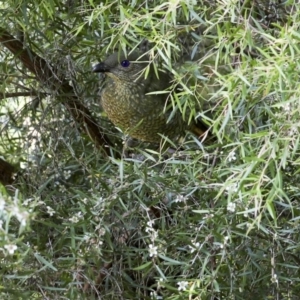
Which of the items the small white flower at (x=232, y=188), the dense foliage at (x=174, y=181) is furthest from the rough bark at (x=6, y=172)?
the small white flower at (x=232, y=188)

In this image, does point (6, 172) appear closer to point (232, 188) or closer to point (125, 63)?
point (125, 63)

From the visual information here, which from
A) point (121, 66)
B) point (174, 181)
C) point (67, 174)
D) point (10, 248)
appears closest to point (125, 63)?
point (121, 66)

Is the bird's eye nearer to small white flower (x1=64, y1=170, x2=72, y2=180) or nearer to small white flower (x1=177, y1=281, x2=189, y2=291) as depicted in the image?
small white flower (x1=64, y1=170, x2=72, y2=180)

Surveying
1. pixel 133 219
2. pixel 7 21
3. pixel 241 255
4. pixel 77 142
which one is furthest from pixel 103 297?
pixel 7 21

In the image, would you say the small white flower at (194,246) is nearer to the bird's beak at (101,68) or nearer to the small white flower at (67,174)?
the small white flower at (67,174)

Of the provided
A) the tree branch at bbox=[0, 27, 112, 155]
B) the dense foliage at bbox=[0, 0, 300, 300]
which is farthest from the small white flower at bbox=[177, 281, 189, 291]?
the tree branch at bbox=[0, 27, 112, 155]

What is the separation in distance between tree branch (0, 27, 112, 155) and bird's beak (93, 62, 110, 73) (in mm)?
104

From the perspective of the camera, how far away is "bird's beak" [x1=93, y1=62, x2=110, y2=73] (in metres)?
1.90

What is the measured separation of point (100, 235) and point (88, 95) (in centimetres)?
71

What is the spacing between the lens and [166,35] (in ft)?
4.38

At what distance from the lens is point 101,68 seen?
1.94 metres

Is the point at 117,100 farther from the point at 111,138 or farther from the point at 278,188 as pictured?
the point at 278,188

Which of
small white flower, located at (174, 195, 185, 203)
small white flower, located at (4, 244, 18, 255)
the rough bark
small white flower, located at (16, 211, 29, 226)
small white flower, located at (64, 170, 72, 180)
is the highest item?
small white flower, located at (16, 211, 29, 226)

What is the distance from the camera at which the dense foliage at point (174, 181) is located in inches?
47.3
